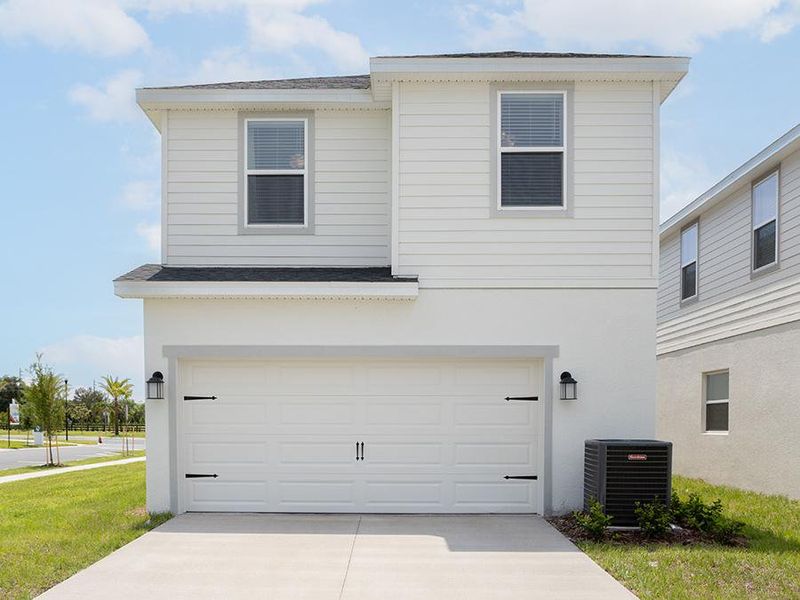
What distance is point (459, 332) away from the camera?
32.7ft

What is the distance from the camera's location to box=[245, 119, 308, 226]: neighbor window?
10.8m

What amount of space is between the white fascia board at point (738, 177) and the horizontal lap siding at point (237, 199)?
5.93 meters

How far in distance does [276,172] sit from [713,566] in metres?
7.15

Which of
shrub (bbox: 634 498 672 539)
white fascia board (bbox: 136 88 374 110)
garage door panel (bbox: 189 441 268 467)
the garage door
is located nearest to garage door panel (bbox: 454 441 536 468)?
the garage door

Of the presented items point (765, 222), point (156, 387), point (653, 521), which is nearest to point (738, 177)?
point (765, 222)

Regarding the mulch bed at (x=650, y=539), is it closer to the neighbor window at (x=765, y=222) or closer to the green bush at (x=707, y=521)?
the green bush at (x=707, y=521)

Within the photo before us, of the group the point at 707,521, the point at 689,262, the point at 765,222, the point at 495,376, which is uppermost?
the point at 765,222

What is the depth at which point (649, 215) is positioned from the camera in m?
10.1

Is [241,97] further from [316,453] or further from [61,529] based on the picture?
[61,529]

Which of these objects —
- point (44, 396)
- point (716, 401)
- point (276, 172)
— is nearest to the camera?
point (276, 172)

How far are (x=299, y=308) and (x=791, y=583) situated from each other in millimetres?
6117

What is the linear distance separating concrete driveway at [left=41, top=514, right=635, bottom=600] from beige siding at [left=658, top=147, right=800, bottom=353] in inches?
217

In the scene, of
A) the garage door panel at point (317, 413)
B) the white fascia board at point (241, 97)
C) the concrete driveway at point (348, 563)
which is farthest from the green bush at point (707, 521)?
the white fascia board at point (241, 97)

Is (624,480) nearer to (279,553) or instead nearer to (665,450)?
(665,450)
